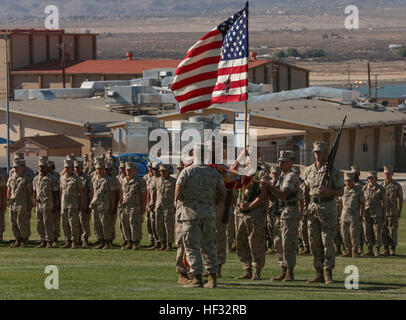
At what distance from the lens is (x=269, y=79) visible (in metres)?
74.6

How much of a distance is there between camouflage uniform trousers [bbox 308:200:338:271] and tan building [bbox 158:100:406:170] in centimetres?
2901

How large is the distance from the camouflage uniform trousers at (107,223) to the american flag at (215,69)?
16.8 ft

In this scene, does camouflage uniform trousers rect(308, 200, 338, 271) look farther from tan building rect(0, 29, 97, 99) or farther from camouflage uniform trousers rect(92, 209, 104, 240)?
tan building rect(0, 29, 97, 99)

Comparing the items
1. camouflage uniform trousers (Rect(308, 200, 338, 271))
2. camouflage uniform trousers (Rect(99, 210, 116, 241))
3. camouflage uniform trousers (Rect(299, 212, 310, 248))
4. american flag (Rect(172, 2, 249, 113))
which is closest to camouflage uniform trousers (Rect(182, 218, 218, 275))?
camouflage uniform trousers (Rect(308, 200, 338, 271))

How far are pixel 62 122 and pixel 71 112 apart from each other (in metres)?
2.60

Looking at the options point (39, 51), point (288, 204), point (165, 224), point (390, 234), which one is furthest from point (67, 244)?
point (39, 51)

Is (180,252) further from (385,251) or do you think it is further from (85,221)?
(385,251)

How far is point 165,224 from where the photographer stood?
63.5 feet

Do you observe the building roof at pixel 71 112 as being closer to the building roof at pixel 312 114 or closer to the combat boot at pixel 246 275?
the building roof at pixel 312 114

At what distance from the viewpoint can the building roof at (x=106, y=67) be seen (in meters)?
75.1

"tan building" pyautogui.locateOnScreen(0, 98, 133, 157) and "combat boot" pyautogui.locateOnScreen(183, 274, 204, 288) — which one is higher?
"tan building" pyautogui.locateOnScreen(0, 98, 133, 157)

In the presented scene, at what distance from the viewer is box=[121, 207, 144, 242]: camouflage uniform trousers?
763 inches

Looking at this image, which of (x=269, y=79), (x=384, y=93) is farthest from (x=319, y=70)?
(x=269, y=79)
